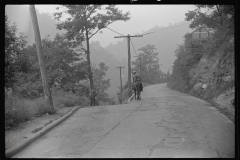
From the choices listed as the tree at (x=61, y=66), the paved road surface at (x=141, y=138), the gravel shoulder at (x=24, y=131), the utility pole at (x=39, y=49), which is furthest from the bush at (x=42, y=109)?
the tree at (x=61, y=66)

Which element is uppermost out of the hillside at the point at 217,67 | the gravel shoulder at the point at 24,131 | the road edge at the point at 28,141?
the hillside at the point at 217,67

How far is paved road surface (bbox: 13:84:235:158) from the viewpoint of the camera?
6.12m

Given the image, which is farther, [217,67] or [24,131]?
[217,67]

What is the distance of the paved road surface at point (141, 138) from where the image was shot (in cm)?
612

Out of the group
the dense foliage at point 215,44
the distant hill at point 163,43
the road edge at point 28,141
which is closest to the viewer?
the road edge at point 28,141

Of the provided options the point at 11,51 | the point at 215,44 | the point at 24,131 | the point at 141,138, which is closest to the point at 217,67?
the point at 215,44

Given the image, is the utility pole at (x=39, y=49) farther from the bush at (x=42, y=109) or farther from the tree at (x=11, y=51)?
the tree at (x=11, y=51)

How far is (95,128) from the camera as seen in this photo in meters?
9.16

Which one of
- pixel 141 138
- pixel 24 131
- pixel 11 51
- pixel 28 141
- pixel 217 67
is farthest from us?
pixel 217 67

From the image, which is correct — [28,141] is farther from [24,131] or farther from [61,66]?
[61,66]

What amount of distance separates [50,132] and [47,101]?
12.3 feet

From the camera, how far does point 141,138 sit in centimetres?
736

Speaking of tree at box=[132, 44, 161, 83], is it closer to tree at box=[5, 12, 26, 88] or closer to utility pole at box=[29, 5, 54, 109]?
utility pole at box=[29, 5, 54, 109]
